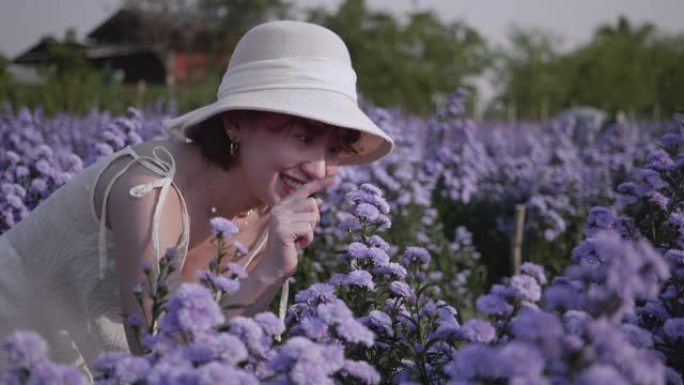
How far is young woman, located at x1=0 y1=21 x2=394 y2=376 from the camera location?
→ 2.16 metres

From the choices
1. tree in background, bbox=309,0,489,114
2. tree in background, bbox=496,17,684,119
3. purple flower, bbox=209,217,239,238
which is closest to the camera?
purple flower, bbox=209,217,239,238

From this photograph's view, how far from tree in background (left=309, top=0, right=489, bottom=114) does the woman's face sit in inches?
1101

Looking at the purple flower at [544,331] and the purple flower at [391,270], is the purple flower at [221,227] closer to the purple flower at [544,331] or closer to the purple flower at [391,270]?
the purple flower at [391,270]

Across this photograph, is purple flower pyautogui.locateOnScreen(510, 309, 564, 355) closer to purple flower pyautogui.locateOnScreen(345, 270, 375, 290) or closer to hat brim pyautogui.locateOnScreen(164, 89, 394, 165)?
purple flower pyautogui.locateOnScreen(345, 270, 375, 290)

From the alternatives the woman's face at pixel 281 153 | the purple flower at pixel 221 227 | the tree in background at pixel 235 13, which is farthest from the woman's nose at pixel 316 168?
the tree in background at pixel 235 13

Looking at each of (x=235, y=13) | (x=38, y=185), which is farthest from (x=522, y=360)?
(x=235, y=13)

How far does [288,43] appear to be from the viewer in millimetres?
2389

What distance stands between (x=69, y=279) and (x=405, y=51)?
107ft

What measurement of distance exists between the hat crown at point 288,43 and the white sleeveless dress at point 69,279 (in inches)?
17.2

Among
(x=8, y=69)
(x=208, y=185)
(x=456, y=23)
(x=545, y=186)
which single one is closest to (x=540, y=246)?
A: (x=545, y=186)

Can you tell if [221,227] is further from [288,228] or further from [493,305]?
[493,305]

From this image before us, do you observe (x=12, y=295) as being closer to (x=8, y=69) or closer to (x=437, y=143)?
(x=437, y=143)

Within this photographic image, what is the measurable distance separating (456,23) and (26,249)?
36.3m

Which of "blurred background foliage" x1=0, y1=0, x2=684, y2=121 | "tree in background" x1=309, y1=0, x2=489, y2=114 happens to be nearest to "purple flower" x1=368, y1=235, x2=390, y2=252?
"blurred background foliage" x1=0, y1=0, x2=684, y2=121
